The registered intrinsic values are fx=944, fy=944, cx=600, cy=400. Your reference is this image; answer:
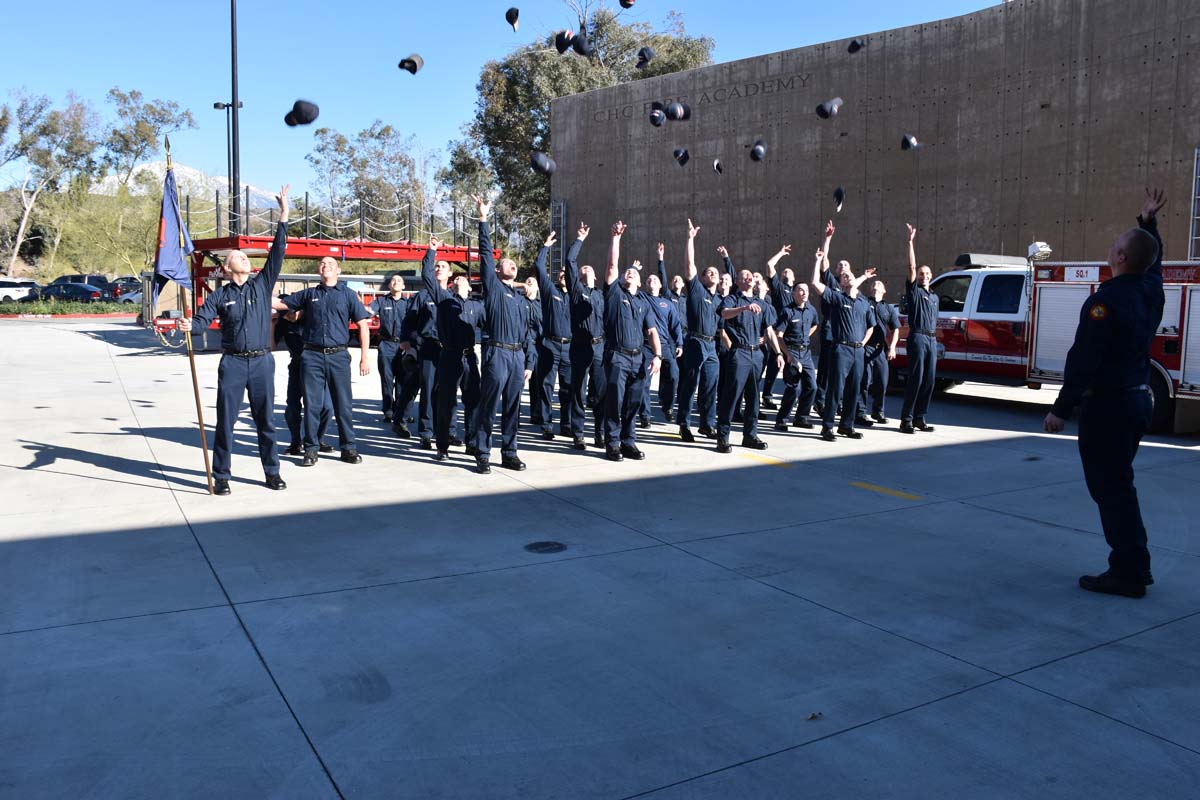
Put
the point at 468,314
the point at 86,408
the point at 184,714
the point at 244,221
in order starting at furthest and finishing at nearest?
the point at 244,221
the point at 86,408
the point at 468,314
the point at 184,714

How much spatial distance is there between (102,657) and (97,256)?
58.8 meters

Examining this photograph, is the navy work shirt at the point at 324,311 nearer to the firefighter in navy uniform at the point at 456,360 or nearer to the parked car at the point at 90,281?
the firefighter in navy uniform at the point at 456,360

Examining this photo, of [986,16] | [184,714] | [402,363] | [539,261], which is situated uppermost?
[986,16]

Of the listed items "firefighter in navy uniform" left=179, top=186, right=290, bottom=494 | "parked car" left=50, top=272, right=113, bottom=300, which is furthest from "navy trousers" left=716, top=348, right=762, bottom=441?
"parked car" left=50, top=272, right=113, bottom=300

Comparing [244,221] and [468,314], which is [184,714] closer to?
[468,314]

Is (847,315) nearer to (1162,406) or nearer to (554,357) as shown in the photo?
(554,357)

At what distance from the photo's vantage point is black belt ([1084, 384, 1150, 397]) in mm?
5208

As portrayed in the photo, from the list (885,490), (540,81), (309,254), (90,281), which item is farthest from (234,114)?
(90,281)

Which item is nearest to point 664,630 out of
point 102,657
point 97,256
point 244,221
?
point 102,657

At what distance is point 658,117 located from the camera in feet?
50.8

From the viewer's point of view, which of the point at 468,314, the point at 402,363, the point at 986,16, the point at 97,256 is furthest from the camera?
the point at 97,256

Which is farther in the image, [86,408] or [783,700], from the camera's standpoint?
[86,408]

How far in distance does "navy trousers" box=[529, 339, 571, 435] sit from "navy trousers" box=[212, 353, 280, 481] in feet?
12.1

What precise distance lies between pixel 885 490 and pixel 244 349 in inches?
218
